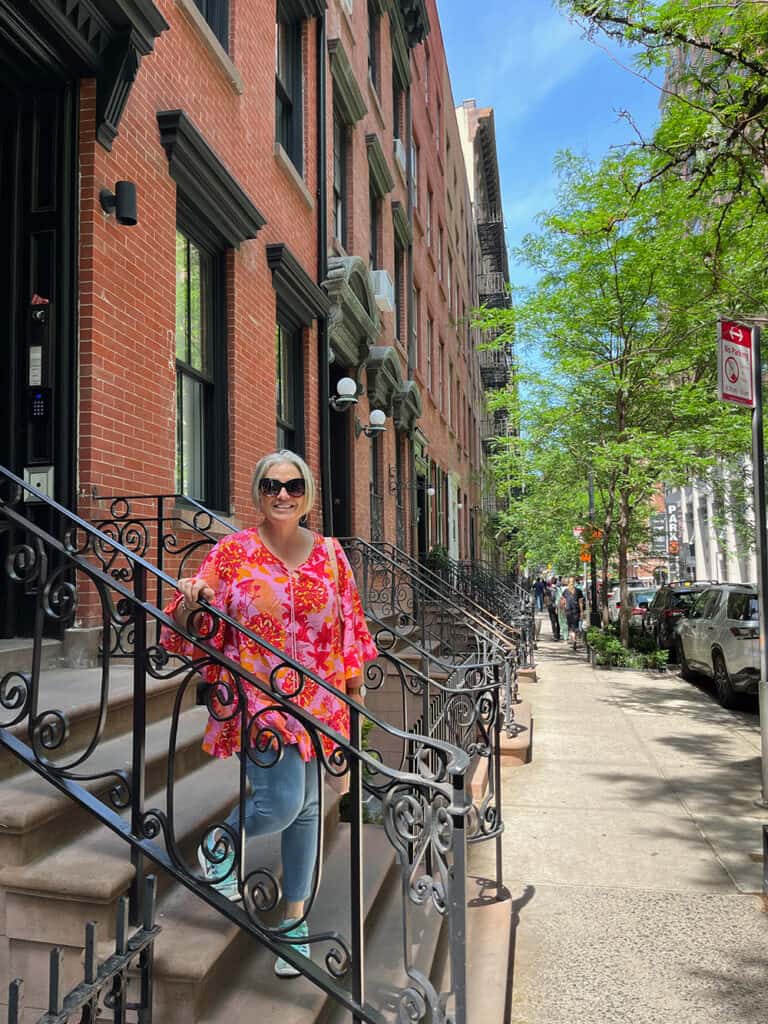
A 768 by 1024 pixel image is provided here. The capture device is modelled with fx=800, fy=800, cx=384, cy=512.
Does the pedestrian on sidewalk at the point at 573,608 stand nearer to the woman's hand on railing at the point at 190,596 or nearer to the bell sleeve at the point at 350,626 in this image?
the bell sleeve at the point at 350,626

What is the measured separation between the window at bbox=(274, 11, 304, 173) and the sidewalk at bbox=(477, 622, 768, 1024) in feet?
23.5

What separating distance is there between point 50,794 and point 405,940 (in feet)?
4.36

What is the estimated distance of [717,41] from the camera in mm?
5859

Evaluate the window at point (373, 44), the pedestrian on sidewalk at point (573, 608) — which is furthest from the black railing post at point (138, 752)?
the pedestrian on sidewalk at point (573, 608)

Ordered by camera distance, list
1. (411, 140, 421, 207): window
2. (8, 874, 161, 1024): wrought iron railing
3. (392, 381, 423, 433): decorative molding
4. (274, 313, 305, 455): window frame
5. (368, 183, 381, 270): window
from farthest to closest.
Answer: (411, 140, 421, 207): window
(392, 381, 423, 433): decorative molding
(368, 183, 381, 270): window
(274, 313, 305, 455): window frame
(8, 874, 161, 1024): wrought iron railing

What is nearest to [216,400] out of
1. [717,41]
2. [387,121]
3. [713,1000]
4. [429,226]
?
[717,41]

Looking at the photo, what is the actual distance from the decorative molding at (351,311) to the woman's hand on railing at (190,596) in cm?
718

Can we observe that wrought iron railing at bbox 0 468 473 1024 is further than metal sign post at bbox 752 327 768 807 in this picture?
No

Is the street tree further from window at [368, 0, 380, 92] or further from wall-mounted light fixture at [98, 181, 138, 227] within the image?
wall-mounted light fixture at [98, 181, 138, 227]

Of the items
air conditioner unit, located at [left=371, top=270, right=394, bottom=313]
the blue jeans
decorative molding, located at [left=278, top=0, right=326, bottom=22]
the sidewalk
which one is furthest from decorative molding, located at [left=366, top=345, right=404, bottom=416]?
the blue jeans

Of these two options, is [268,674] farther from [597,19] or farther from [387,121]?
[387,121]

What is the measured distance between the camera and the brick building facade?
466 centimetres

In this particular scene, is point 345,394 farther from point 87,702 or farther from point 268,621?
point 268,621

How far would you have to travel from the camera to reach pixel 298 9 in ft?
29.7
